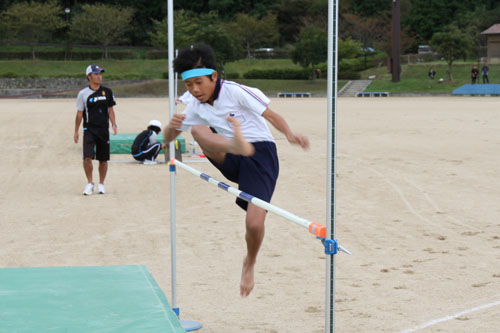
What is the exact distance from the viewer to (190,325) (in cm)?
499

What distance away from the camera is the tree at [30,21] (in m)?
66.6

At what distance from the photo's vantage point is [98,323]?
14.0 ft

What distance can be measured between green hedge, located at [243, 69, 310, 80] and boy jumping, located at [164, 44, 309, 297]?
2241 inches

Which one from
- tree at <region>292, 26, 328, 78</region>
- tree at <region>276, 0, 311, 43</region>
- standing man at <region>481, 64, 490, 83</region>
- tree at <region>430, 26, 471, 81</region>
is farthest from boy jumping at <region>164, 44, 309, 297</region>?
tree at <region>276, 0, 311, 43</region>

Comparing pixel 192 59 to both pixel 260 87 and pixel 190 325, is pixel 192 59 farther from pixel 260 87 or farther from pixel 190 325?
pixel 260 87

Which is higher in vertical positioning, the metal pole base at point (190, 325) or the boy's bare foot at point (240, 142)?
the boy's bare foot at point (240, 142)

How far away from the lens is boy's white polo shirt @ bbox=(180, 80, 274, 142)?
4.67 metres

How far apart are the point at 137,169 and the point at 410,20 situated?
7195 centimetres

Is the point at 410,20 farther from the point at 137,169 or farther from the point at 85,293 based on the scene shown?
the point at 85,293

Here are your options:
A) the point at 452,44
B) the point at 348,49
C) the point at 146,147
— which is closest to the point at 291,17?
the point at 348,49

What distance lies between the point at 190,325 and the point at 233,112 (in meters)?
1.59

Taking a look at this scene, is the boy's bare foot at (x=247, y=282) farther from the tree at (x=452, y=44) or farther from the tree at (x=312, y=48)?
the tree at (x=312, y=48)

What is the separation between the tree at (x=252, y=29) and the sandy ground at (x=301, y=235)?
5658 centimetres

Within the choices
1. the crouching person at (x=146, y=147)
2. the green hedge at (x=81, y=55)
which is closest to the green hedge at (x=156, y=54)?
the green hedge at (x=81, y=55)
